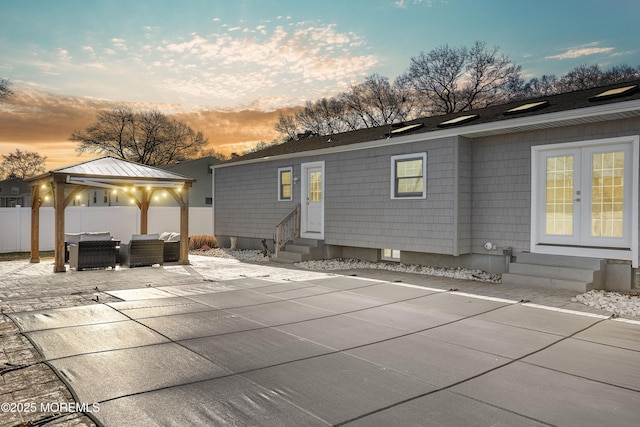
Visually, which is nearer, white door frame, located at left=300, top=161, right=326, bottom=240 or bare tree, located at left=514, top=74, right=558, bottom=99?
white door frame, located at left=300, top=161, right=326, bottom=240

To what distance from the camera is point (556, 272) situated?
7.52 metres

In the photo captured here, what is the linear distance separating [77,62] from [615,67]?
952 inches

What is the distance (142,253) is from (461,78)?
68.0 ft

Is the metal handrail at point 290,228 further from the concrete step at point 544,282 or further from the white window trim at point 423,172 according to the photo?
the concrete step at point 544,282

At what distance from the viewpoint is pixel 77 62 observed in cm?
1381

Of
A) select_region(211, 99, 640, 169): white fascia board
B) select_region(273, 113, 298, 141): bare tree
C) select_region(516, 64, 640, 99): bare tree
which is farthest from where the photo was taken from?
select_region(273, 113, 298, 141): bare tree

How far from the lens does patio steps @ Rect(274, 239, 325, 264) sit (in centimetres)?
1152

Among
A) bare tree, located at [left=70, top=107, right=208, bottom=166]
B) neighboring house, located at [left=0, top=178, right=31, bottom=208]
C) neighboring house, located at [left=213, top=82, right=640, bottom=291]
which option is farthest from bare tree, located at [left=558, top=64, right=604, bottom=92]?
neighboring house, located at [left=0, top=178, right=31, bottom=208]

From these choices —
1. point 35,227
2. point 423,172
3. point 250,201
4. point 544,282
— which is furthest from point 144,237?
point 544,282

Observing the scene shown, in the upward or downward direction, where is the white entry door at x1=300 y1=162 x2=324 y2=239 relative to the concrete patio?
upward

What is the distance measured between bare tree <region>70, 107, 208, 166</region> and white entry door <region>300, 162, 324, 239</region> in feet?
81.9

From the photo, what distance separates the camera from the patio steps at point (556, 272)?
715 cm

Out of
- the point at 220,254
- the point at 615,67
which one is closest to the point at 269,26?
the point at 220,254

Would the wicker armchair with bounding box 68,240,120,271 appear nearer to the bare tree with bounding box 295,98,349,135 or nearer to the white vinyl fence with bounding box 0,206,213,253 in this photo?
the white vinyl fence with bounding box 0,206,213,253
